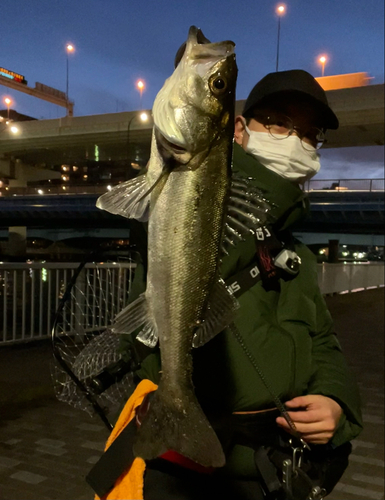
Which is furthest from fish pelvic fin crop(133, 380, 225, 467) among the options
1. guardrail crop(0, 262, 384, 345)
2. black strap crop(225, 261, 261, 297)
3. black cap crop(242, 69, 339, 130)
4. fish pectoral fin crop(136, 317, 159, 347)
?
guardrail crop(0, 262, 384, 345)

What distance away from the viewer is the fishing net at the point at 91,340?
92.4 inches

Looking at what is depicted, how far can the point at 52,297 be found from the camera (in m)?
7.78

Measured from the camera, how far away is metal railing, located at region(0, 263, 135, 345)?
6.97 metres

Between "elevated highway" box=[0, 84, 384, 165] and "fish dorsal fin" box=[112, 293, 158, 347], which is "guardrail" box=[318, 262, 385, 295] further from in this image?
"fish dorsal fin" box=[112, 293, 158, 347]

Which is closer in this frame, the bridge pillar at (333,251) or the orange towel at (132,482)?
the orange towel at (132,482)

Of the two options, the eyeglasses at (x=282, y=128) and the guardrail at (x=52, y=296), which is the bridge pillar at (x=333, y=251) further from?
the eyeglasses at (x=282, y=128)

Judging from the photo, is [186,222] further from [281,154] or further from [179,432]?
[281,154]

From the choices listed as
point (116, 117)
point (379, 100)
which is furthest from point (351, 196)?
point (116, 117)

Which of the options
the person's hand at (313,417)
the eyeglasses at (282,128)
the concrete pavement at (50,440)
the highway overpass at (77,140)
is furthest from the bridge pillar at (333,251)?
the person's hand at (313,417)

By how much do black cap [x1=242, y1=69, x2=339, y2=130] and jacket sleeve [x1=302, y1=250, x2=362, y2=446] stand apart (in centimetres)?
75

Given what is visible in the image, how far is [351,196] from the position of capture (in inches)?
1142

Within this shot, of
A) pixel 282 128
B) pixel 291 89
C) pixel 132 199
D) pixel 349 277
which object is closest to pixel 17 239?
pixel 282 128

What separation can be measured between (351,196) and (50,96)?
29028 millimetres

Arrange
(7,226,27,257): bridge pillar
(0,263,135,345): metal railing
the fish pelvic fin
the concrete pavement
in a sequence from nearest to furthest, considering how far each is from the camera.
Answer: the fish pelvic fin < (7,226,27,257): bridge pillar < the concrete pavement < (0,263,135,345): metal railing
